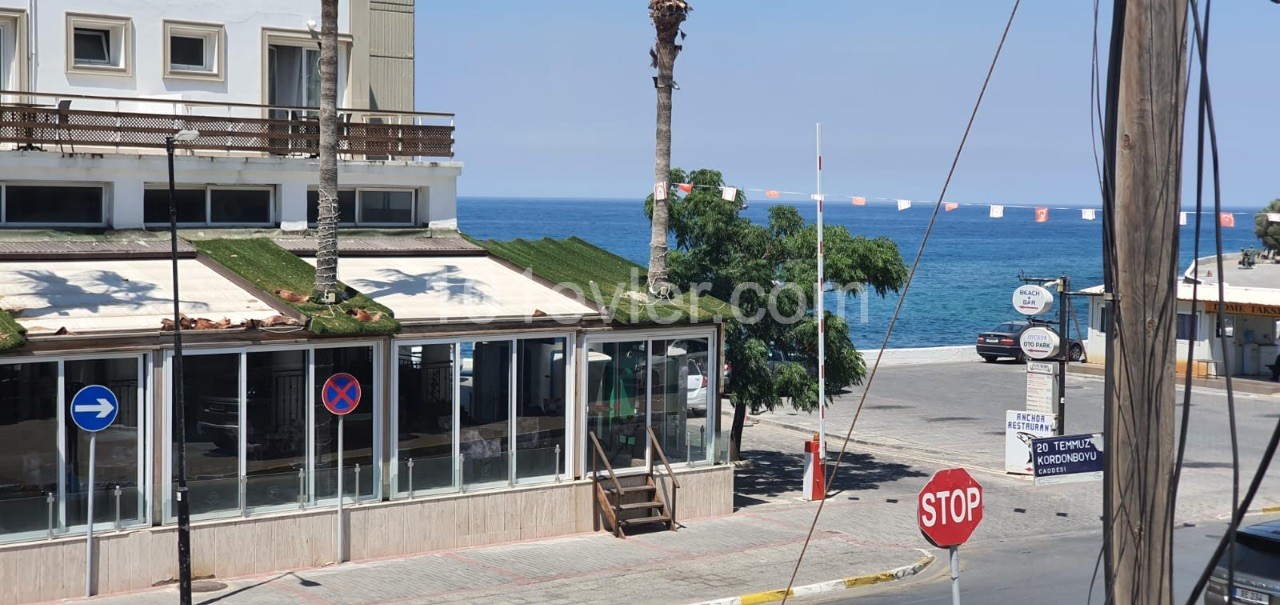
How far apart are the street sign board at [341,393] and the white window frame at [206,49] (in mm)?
8528

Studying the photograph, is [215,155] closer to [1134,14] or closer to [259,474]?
[259,474]

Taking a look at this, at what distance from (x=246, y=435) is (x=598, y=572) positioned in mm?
5265

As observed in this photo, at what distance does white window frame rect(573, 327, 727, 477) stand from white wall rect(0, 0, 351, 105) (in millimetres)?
8156

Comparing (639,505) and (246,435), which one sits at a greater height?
(246,435)

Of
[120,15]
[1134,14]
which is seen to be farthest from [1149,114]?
[120,15]

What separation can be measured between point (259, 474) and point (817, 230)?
36.2 feet

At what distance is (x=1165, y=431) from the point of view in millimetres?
7336

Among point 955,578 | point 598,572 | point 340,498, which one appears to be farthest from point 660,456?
point 955,578

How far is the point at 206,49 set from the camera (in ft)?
81.0

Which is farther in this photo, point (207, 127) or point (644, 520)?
point (207, 127)

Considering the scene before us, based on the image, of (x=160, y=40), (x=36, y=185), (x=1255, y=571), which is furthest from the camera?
(x=160, y=40)

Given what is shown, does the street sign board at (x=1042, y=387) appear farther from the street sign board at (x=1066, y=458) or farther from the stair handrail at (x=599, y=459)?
the street sign board at (x=1066, y=458)

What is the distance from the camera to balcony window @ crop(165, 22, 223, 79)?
24188 mm

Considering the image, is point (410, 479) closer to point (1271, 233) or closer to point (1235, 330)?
point (1235, 330)
